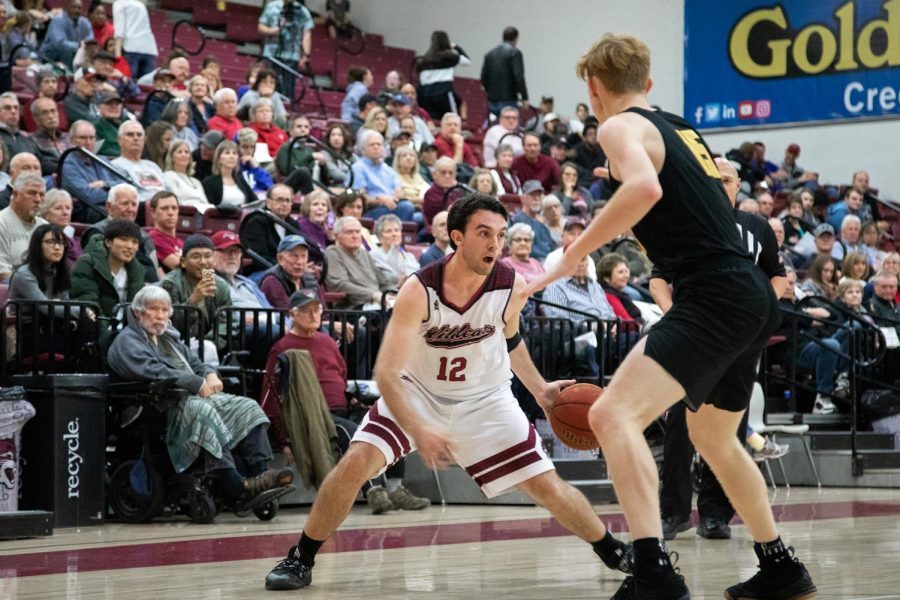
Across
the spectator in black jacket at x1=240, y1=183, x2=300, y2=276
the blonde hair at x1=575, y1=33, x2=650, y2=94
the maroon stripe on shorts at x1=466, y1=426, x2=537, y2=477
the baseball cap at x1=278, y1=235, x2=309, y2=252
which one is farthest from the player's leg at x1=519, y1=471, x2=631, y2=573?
the spectator in black jacket at x1=240, y1=183, x2=300, y2=276

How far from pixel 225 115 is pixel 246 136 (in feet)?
2.47

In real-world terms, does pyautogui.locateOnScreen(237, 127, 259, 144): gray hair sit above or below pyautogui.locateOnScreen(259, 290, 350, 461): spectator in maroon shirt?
above

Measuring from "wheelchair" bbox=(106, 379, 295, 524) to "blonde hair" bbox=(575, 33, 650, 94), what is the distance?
172 inches

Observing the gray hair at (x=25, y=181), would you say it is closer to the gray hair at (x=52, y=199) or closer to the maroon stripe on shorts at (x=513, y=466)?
the gray hair at (x=52, y=199)

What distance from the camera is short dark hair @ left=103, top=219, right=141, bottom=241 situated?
8.80 m

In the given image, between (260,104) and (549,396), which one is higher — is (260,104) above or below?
above

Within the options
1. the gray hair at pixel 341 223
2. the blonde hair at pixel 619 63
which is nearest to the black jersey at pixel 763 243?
the blonde hair at pixel 619 63

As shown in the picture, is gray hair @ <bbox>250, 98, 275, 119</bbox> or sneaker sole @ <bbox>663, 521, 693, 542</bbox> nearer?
sneaker sole @ <bbox>663, 521, 693, 542</bbox>

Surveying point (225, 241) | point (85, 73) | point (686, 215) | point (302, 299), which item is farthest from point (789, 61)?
point (686, 215)

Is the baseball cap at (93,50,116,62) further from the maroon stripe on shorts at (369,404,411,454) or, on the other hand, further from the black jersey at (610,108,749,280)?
the black jersey at (610,108,749,280)

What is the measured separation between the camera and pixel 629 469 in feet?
13.7

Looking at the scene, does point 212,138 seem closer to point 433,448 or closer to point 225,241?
point 225,241

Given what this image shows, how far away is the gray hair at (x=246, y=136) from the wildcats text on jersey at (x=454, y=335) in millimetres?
8026

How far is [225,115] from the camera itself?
45.2ft
